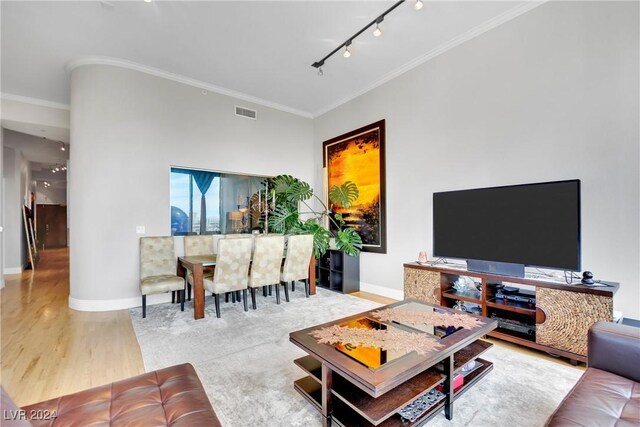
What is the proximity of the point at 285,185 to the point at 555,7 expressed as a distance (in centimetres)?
433

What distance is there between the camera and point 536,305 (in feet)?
8.48

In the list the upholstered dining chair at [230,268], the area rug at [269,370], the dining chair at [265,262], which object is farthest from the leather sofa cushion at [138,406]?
the dining chair at [265,262]

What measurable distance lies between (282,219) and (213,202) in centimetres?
123

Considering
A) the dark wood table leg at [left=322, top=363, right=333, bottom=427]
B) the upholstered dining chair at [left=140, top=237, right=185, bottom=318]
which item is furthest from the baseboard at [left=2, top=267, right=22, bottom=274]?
the dark wood table leg at [left=322, top=363, right=333, bottom=427]

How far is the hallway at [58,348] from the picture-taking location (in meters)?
2.17

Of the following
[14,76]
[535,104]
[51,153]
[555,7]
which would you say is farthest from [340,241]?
[51,153]

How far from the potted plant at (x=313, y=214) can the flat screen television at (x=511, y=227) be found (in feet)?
5.62

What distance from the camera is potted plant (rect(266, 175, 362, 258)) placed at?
4988 mm

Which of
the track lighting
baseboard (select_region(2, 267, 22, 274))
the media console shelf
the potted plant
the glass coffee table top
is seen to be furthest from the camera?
baseboard (select_region(2, 267, 22, 274))

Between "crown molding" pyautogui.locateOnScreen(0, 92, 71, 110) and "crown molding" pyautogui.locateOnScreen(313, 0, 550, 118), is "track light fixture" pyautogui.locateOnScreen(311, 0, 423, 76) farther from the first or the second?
"crown molding" pyautogui.locateOnScreen(0, 92, 71, 110)

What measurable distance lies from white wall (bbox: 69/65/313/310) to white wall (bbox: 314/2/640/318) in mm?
3416

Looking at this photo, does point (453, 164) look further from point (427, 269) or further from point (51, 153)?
point (51, 153)

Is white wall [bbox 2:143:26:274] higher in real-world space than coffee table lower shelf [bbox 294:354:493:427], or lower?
higher

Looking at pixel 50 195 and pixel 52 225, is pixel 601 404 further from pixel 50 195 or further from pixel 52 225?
pixel 50 195
